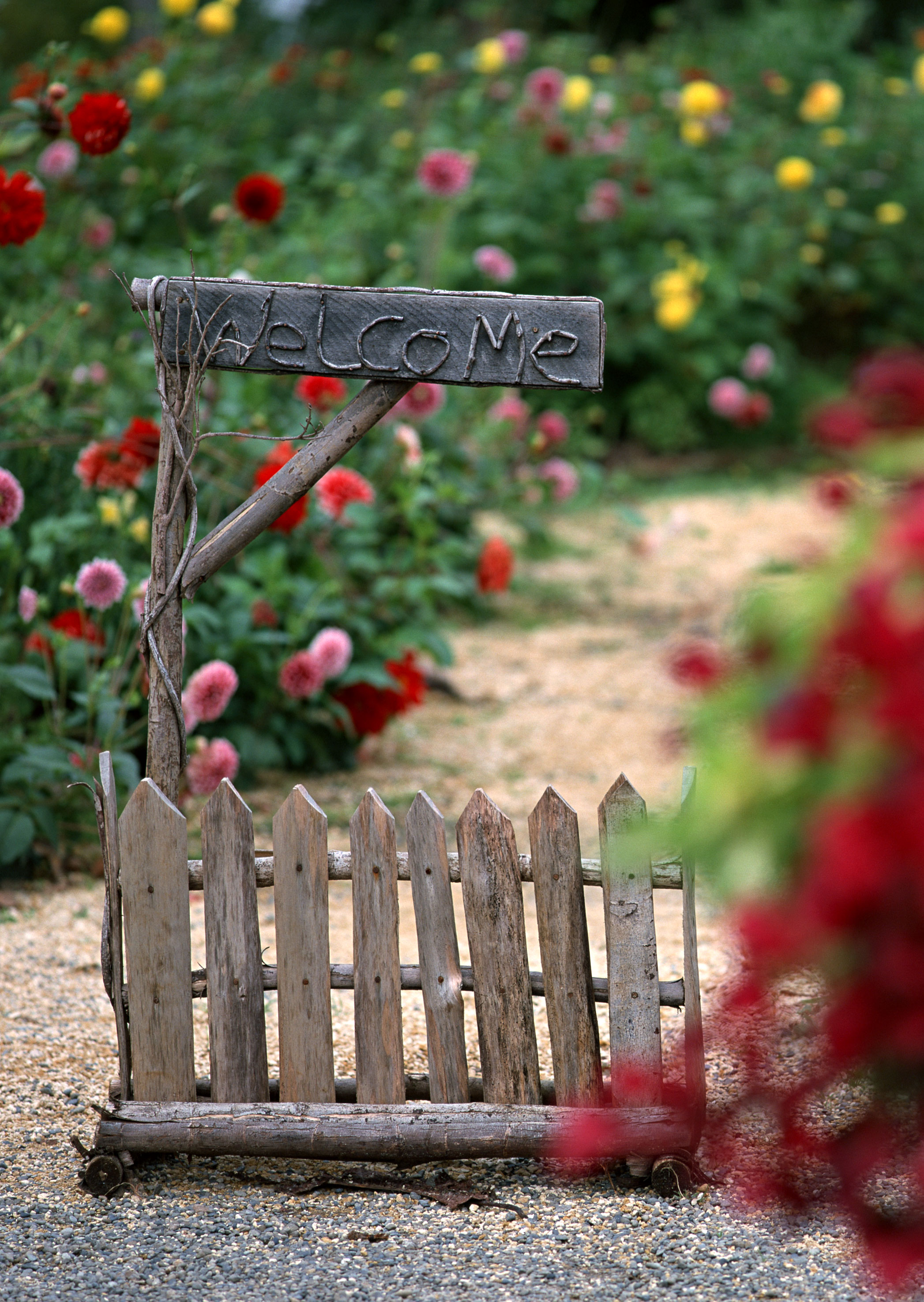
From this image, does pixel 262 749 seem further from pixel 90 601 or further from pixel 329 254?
pixel 329 254

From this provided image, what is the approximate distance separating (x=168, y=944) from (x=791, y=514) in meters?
5.38

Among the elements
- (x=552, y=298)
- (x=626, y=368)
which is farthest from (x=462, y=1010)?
(x=626, y=368)

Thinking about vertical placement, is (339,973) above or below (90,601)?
below

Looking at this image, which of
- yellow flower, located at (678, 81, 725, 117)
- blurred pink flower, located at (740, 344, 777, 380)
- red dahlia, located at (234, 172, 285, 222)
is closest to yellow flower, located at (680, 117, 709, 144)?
yellow flower, located at (678, 81, 725, 117)

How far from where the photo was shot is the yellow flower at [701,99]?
22.2 ft

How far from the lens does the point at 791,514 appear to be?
22.0ft

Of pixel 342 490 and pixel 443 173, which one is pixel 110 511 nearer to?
pixel 342 490

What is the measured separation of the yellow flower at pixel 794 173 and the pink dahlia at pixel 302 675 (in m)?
4.95

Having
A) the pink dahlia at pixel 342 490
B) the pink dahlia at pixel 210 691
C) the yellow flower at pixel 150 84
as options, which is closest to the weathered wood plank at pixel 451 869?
the pink dahlia at pixel 210 691

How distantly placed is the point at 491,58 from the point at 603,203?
3.51ft

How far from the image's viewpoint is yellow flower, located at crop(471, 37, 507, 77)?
7180 millimetres

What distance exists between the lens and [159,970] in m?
1.98

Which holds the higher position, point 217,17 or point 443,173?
point 217,17

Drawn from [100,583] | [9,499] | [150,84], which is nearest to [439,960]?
[100,583]
